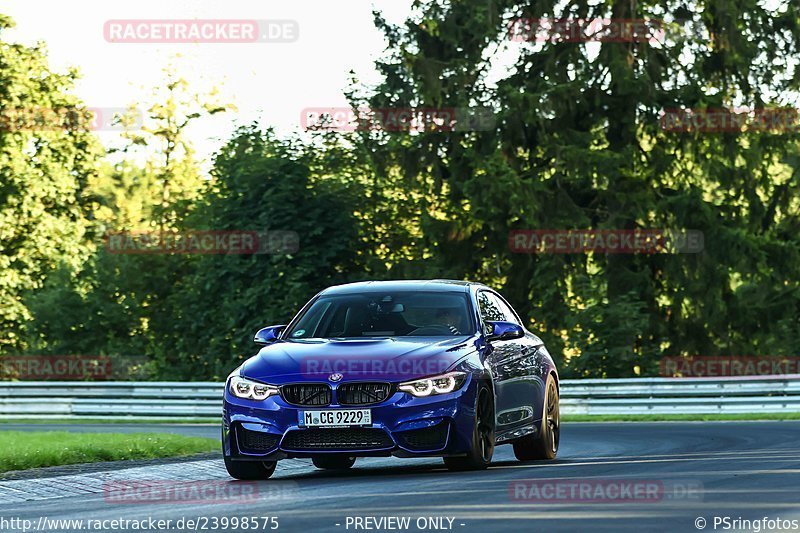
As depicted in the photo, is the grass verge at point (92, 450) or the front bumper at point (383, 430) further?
the grass verge at point (92, 450)

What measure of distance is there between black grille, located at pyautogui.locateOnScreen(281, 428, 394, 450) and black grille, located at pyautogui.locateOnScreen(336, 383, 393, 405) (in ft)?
0.74

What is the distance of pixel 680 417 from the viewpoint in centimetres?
2922

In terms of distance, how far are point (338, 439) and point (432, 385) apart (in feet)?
2.86

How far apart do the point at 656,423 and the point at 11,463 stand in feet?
44.7

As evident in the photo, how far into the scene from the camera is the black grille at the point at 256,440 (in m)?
13.0

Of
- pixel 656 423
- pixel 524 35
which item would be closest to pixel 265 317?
pixel 524 35

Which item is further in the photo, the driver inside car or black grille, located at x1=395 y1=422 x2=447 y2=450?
the driver inside car

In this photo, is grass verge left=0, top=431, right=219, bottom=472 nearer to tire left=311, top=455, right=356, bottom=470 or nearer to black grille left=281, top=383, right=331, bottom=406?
tire left=311, top=455, right=356, bottom=470

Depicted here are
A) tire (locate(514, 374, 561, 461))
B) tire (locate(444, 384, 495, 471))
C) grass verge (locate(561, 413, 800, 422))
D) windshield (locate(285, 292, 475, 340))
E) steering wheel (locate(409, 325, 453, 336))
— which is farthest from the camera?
grass verge (locate(561, 413, 800, 422))

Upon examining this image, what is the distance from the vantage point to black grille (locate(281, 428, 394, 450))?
1278 cm

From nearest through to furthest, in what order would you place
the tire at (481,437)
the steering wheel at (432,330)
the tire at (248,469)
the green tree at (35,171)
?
the tire at (481,437) → the tire at (248,469) → the steering wheel at (432,330) → the green tree at (35,171)

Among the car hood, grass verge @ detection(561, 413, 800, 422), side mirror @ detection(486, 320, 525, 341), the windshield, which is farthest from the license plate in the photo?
grass verge @ detection(561, 413, 800, 422)

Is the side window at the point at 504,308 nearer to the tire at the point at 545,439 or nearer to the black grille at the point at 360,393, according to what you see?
the tire at the point at 545,439

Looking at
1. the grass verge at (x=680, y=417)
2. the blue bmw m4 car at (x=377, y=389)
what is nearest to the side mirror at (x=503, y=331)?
the blue bmw m4 car at (x=377, y=389)
